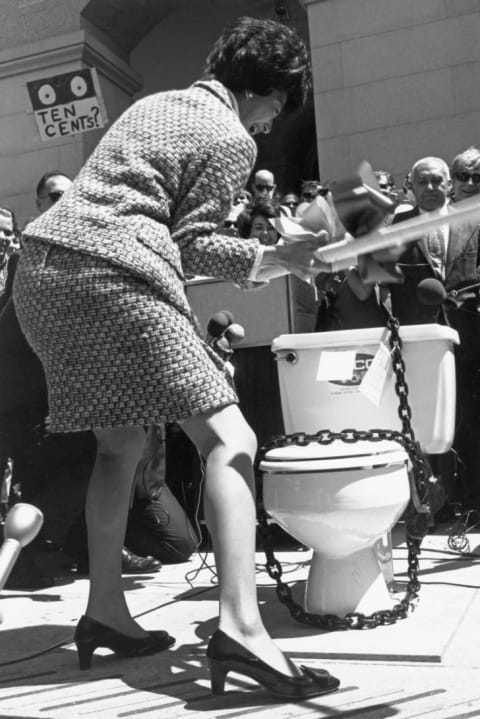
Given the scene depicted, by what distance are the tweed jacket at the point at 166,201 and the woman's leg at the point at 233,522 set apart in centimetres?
30

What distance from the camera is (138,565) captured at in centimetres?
359

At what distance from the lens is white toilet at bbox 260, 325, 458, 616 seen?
7.84 ft

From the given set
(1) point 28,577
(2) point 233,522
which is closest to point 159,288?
(2) point 233,522

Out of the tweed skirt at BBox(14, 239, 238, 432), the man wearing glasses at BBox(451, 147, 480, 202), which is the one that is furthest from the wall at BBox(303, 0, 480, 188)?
the tweed skirt at BBox(14, 239, 238, 432)

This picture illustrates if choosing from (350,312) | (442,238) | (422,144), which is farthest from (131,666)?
(422,144)

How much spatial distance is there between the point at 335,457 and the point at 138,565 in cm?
150

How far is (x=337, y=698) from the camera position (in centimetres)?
183

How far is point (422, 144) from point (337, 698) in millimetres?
5987

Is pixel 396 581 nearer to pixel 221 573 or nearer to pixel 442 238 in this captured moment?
pixel 221 573

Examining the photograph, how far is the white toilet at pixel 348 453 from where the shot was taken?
239 cm

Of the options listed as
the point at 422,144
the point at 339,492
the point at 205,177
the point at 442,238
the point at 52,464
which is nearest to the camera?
the point at 205,177

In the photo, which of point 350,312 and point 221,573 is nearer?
point 221,573

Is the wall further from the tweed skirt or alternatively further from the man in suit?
the tweed skirt

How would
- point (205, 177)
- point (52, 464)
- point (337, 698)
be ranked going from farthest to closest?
point (52, 464) → point (205, 177) → point (337, 698)
